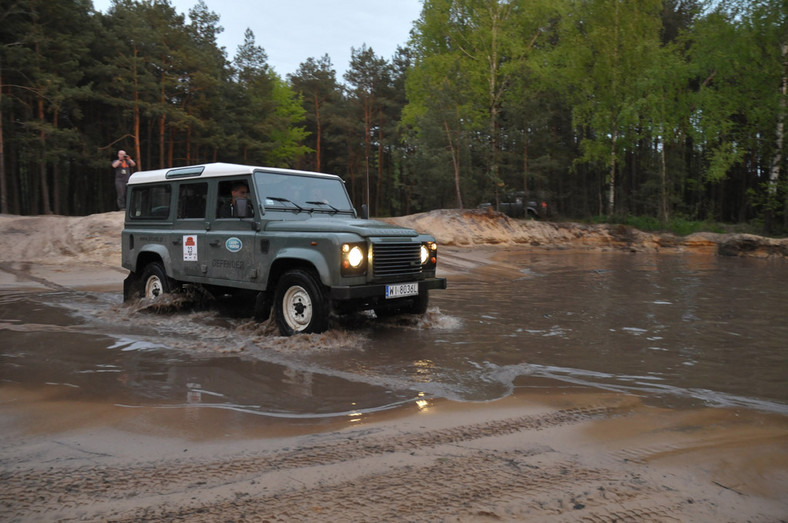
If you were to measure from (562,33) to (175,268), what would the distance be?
30.4m

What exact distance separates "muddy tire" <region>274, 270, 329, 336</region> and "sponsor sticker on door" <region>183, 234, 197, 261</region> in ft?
5.84

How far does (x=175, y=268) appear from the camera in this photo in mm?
7715

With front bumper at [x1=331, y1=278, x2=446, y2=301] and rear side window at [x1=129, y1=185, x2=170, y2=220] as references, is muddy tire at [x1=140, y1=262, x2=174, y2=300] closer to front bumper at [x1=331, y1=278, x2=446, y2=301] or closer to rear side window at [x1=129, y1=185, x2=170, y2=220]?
rear side window at [x1=129, y1=185, x2=170, y2=220]

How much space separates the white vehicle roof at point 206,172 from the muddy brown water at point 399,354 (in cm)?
200

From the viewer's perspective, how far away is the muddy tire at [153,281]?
315 inches

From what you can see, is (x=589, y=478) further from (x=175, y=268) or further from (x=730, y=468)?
(x=175, y=268)

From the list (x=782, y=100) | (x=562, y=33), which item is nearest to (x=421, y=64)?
(x=562, y=33)

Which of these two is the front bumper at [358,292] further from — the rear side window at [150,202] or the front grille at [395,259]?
the rear side window at [150,202]

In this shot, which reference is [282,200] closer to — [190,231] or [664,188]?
[190,231]

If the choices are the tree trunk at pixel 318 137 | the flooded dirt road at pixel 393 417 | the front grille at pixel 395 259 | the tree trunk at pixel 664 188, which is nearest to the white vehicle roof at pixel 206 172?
the front grille at pixel 395 259

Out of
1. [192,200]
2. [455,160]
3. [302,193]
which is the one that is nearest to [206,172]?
[192,200]

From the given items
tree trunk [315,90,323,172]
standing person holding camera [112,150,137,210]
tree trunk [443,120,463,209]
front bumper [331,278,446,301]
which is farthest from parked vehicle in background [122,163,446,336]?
tree trunk [315,90,323,172]

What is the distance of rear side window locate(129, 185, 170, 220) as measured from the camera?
7.96 metres

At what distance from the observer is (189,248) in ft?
24.4
